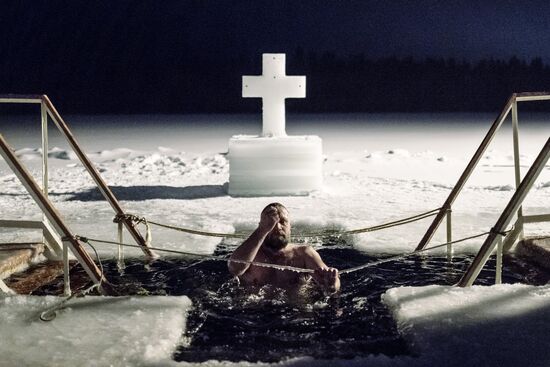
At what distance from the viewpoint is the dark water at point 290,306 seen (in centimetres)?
369

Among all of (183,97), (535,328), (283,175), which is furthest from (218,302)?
(183,97)

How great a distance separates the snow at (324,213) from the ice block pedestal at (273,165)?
287 millimetres

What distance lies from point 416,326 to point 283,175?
18.7 feet

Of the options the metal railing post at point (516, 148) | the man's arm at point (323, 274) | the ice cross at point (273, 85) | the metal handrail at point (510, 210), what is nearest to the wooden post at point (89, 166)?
the man's arm at point (323, 274)

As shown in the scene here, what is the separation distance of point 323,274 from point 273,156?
471cm

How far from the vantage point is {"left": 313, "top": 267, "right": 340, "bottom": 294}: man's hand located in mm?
4595

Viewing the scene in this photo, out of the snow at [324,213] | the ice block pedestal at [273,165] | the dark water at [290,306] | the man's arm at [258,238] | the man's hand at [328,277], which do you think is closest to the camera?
the snow at [324,213]

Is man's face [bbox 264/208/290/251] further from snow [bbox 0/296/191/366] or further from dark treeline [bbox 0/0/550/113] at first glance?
dark treeline [bbox 0/0/550/113]

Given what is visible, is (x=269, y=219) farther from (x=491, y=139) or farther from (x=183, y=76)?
(x=183, y=76)

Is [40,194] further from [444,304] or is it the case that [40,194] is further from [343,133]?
[343,133]

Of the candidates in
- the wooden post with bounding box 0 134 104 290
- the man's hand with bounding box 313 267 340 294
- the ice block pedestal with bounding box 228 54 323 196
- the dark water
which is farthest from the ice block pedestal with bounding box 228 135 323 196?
the wooden post with bounding box 0 134 104 290

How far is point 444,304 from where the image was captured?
157 inches

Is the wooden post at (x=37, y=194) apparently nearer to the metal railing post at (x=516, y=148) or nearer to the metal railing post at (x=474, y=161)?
the metal railing post at (x=474, y=161)

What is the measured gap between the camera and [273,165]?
9219 millimetres
